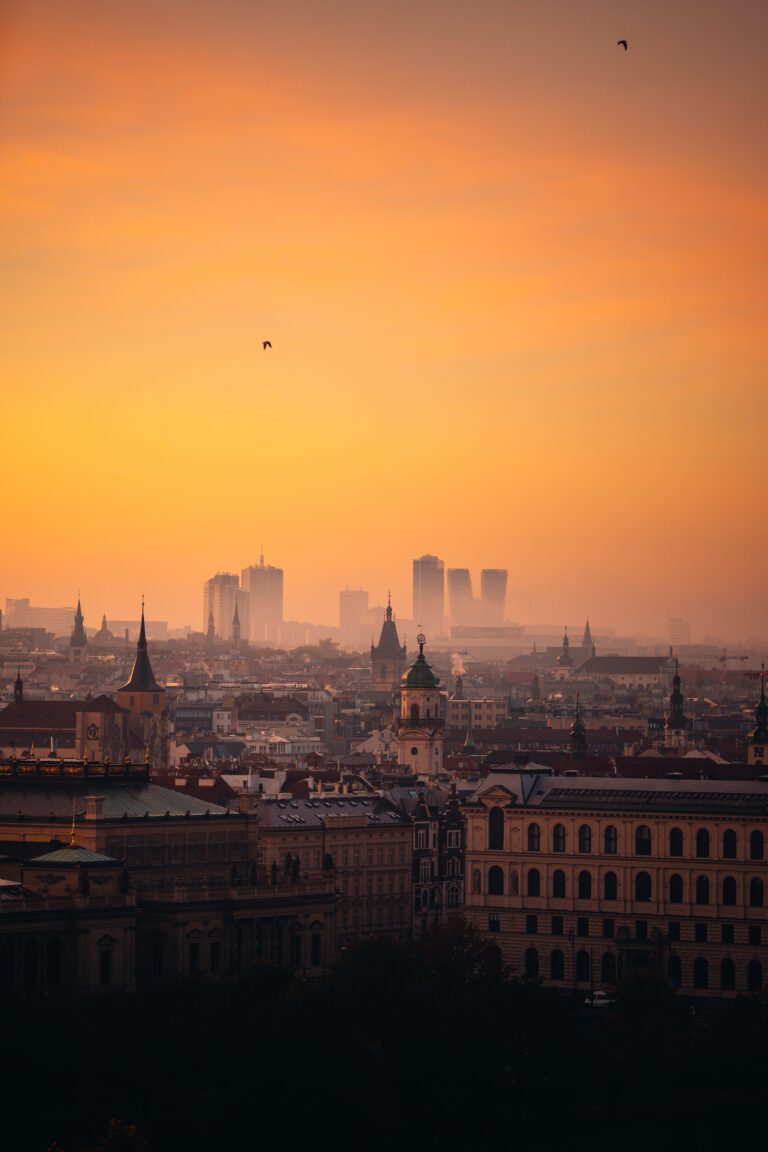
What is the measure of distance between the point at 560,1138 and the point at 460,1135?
12.4 feet

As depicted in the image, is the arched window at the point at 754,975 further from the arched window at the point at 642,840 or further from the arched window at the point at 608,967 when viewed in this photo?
the arched window at the point at 642,840

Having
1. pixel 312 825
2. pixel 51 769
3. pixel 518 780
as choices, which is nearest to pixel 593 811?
pixel 518 780

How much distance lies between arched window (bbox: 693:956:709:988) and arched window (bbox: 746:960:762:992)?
174 centimetres

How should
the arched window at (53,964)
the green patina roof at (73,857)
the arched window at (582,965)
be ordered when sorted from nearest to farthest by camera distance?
the arched window at (53,964) → the green patina roof at (73,857) → the arched window at (582,965)

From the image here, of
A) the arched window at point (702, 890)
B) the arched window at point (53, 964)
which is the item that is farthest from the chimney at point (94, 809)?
the arched window at point (702, 890)

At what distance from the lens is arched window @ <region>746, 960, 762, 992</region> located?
437ft

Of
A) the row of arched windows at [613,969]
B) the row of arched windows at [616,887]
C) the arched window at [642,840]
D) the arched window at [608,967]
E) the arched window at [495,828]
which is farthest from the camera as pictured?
the arched window at [495,828]

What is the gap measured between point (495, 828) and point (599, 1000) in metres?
16.6

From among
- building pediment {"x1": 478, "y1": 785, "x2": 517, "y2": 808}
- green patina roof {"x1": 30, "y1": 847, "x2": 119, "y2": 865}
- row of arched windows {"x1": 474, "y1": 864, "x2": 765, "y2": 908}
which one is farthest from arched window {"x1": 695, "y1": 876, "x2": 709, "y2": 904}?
green patina roof {"x1": 30, "y1": 847, "x2": 119, "y2": 865}

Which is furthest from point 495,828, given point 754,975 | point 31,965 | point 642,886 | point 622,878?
point 31,965

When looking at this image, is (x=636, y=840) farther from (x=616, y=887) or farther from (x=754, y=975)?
(x=754, y=975)

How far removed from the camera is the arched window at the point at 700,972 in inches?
5290

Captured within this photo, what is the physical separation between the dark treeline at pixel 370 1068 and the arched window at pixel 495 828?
26.6m

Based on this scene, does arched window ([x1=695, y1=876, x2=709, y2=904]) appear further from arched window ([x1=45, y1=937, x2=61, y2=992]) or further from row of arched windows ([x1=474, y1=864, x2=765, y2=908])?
arched window ([x1=45, y1=937, x2=61, y2=992])
